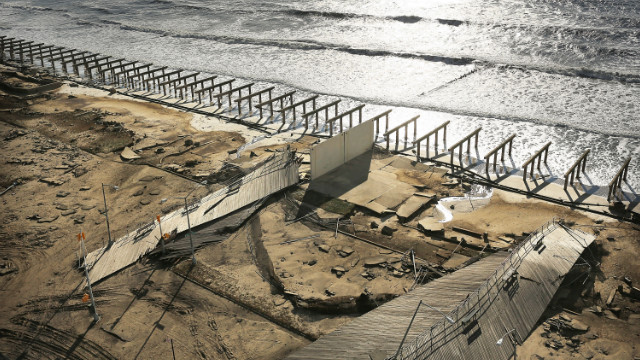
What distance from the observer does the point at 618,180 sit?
20.4 meters

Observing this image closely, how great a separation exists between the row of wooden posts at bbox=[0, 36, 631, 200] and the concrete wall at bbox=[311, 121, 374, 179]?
88 cm

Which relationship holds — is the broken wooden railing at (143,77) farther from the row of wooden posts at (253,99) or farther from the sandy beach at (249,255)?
the sandy beach at (249,255)

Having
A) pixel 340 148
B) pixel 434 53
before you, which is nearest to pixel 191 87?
pixel 340 148

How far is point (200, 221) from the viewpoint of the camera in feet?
55.3

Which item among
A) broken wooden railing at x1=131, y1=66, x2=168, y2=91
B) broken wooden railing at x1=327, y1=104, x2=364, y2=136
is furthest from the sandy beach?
broken wooden railing at x1=131, y1=66, x2=168, y2=91

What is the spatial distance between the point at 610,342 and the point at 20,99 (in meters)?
29.7

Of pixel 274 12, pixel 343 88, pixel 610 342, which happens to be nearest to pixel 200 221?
pixel 610 342

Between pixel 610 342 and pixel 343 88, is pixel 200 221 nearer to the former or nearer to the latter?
pixel 610 342

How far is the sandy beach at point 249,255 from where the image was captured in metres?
12.8

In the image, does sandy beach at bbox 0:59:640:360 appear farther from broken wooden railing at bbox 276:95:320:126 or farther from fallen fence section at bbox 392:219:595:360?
broken wooden railing at bbox 276:95:320:126

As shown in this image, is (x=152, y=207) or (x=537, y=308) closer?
(x=537, y=308)

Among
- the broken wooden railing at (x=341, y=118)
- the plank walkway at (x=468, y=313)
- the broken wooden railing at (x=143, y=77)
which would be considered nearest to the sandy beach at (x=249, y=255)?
the plank walkway at (x=468, y=313)

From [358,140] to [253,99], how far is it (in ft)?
37.5

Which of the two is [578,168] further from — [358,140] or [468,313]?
[468,313]
